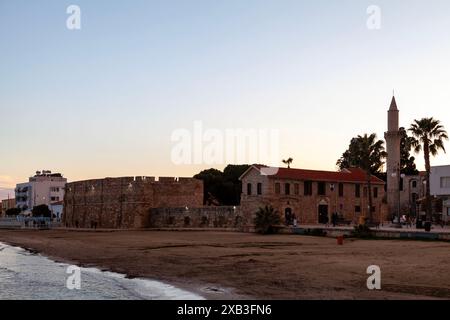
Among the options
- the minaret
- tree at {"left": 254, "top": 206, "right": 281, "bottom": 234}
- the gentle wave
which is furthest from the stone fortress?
the gentle wave

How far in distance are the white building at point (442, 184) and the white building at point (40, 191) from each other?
93.2 metres

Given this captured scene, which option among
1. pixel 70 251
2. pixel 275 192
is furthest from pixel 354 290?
pixel 275 192

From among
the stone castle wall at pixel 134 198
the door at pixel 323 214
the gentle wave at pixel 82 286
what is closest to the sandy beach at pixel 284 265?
the gentle wave at pixel 82 286

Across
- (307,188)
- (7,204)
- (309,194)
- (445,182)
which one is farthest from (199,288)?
(7,204)

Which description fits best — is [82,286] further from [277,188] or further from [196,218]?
[196,218]

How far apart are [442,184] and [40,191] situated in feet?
327

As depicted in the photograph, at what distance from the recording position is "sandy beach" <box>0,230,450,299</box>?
15930 mm

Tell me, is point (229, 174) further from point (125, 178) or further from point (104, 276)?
point (104, 276)

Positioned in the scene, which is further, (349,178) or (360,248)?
(349,178)

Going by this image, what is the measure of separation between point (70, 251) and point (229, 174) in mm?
54851

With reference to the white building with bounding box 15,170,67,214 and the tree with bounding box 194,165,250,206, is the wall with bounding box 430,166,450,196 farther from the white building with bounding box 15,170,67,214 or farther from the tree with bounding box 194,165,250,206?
the white building with bounding box 15,170,67,214

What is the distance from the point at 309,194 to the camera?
50750 millimetres

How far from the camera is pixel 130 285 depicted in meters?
18.2

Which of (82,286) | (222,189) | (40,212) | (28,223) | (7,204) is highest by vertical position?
(222,189)
